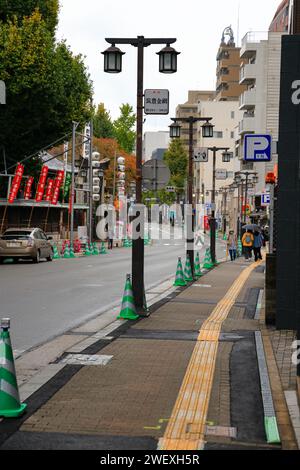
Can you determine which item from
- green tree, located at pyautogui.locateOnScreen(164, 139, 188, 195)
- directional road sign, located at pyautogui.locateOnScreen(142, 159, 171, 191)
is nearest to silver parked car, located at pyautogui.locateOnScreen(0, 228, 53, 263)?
directional road sign, located at pyautogui.locateOnScreen(142, 159, 171, 191)

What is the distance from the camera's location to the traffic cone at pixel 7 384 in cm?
647

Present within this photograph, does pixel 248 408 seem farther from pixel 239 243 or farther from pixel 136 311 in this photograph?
pixel 239 243

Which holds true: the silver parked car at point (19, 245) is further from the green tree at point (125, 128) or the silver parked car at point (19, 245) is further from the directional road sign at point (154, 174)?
the green tree at point (125, 128)

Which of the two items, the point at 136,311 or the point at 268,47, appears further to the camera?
the point at 268,47

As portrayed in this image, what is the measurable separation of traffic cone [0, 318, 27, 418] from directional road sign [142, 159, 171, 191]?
8.49 m

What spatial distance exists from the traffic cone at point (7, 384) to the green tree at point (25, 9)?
88.3ft

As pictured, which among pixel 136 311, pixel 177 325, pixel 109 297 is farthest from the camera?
pixel 109 297

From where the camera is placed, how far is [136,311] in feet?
44.4

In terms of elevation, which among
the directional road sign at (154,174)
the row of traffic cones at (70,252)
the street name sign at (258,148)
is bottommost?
the row of traffic cones at (70,252)

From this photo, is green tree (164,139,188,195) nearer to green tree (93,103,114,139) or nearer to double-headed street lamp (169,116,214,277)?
green tree (93,103,114,139)

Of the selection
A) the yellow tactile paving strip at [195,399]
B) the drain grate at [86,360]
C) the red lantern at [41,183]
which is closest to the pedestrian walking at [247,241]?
the red lantern at [41,183]
